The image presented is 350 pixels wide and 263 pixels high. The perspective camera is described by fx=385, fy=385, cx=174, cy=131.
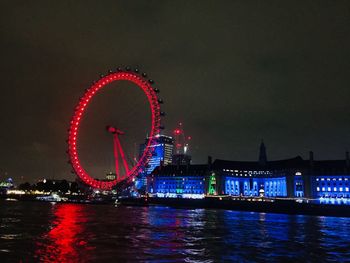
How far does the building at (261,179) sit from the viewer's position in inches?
5325

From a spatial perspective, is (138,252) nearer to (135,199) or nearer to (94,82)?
(94,82)

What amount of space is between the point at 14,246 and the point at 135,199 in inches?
4700

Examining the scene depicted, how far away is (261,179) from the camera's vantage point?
170000 mm

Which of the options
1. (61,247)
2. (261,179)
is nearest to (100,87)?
(61,247)

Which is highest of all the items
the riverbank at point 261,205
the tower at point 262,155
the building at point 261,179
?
the tower at point 262,155

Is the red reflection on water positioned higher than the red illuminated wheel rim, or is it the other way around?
the red illuminated wheel rim

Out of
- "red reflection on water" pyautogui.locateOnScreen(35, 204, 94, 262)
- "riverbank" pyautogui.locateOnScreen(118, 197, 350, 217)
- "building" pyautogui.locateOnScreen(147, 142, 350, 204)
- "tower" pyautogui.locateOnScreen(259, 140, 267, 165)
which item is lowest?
"red reflection on water" pyautogui.locateOnScreen(35, 204, 94, 262)

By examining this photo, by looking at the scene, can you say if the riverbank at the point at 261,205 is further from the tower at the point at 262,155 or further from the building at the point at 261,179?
the tower at the point at 262,155

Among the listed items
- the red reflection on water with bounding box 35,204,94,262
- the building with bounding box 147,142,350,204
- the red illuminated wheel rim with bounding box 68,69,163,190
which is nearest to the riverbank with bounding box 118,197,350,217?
the building with bounding box 147,142,350,204

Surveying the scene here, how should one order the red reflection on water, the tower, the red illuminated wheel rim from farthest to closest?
1. the tower
2. the red illuminated wheel rim
3. the red reflection on water

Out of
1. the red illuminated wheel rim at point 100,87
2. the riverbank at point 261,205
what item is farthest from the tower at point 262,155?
the red illuminated wheel rim at point 100,87

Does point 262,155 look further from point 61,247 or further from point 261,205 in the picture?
point 61,247

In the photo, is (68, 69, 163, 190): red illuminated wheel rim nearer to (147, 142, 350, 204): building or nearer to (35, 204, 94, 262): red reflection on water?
(35, 204, 94, 262): red reflection on water

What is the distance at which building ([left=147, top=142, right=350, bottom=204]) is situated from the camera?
135250 millimetres
